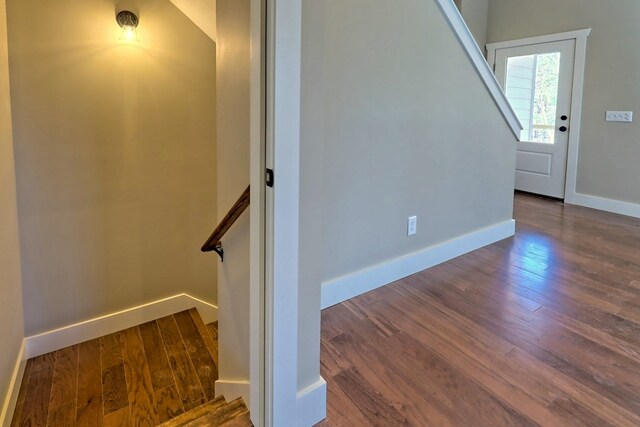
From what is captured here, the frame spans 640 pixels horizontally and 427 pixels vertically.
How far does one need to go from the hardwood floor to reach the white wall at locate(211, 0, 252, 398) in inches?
16.4

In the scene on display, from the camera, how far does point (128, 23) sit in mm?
2520

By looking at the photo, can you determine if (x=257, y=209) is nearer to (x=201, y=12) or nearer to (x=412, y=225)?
(x=412, y=225)

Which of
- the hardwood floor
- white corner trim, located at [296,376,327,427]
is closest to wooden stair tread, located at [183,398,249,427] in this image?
white corner trim, located at [296,376,327,427]

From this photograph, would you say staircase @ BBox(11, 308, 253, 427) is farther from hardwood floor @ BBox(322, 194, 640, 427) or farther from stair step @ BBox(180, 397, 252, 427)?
hardwood floor @ BBox(322, 194, 640, 427)

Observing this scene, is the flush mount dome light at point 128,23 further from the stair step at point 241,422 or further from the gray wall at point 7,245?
the stair step at point 241,422

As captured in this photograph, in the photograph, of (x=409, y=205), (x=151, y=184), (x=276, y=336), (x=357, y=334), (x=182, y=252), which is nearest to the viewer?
(x=276, y=336)

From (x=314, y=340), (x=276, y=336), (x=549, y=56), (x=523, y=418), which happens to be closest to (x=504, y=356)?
(x=523, y=418)

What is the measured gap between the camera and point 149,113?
2705mm

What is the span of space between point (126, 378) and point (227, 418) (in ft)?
3.99

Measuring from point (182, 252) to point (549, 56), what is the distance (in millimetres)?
4451

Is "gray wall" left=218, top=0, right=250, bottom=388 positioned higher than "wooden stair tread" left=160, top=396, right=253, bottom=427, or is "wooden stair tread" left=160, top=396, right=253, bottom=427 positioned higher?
"gray wall" left=218, top=0, right=250, bottom=388

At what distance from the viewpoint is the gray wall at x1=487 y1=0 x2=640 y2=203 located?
3.95m

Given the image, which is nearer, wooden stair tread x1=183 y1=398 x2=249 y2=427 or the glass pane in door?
wooden stair tread x1=183 y1=398 x2=249 y2=427

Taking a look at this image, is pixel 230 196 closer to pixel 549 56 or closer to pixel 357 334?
pixel 357 334
